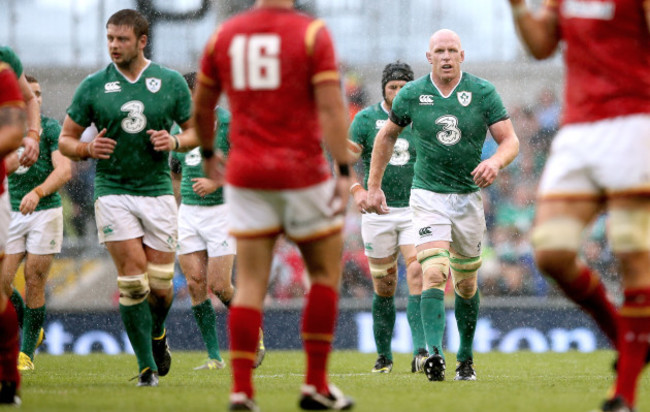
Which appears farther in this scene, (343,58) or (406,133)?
(343,58)

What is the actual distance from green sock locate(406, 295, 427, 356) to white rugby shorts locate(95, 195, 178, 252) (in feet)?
9.84

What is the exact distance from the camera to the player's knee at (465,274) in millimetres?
8930

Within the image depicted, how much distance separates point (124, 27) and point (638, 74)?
3.98 meters

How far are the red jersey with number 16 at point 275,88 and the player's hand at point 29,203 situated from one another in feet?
16.1

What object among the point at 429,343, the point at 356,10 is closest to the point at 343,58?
the point at 356,10

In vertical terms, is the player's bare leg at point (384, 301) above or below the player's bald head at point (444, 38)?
below

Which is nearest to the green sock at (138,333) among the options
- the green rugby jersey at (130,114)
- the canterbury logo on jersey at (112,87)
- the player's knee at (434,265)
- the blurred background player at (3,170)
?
the green rugby jersey at (130,114)

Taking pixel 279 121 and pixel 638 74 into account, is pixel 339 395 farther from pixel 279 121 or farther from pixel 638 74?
pixel 638 74

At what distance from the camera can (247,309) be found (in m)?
5.50

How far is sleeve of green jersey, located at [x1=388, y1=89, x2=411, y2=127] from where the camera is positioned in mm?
9125

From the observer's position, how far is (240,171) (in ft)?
18.3

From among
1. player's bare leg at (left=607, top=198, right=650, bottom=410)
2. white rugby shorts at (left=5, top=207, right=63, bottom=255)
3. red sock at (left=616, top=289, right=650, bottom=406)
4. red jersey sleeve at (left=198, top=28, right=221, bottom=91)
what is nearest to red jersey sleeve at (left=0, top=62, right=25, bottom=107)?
red jersey sleeve at (left=198, top=28, right=221, bottom=91)

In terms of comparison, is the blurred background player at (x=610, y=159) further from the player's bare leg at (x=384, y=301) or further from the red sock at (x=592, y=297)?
the player's bare leg at (x=384, y=301)

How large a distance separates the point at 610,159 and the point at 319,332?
1695mm
